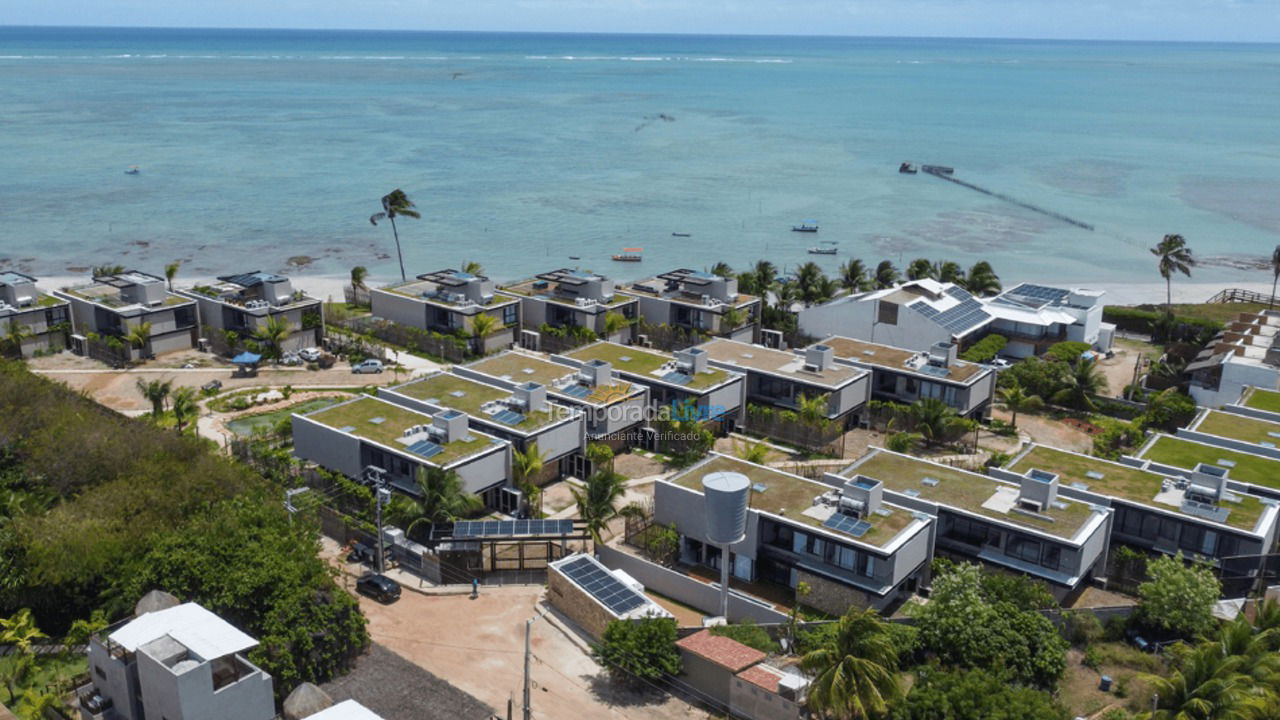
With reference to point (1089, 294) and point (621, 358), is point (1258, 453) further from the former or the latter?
point (621, 358)

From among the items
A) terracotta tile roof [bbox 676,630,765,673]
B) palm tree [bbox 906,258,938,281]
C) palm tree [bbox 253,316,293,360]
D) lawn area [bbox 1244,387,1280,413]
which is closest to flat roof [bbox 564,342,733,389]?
palm tree [bbox 253,316,293,360]

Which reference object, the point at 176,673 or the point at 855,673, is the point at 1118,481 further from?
the point at 176,673

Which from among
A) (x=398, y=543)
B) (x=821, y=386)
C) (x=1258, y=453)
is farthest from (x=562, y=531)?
(x=1258, y=453)

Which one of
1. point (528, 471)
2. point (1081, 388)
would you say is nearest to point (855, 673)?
point (528, 471)

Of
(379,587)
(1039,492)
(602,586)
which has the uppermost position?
(1039,492)

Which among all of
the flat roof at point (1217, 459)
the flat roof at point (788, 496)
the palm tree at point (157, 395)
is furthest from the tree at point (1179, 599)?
the palm tree at point (157, 395)

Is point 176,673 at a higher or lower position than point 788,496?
higher
